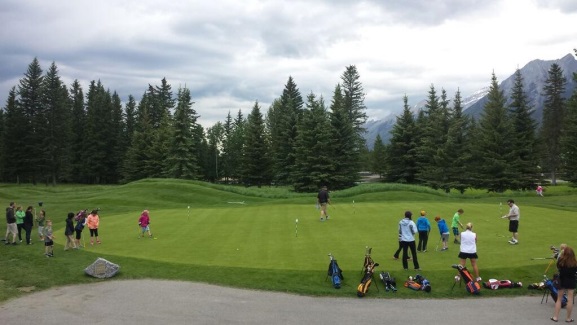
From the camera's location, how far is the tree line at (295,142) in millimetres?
59344

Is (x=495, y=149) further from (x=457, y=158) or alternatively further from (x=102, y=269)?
(x=102, y=269)

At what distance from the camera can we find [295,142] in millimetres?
66062

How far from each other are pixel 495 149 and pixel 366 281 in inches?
2035

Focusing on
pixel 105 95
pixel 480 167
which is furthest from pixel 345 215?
pixel 105 95

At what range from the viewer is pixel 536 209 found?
31.5 metres

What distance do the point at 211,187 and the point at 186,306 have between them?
38754mm

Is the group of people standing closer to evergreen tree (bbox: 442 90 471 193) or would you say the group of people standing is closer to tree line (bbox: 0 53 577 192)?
tree line (bbox: 0 53 577 192)

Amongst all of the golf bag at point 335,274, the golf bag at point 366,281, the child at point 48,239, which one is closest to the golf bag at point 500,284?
the golf bag at point 366,281

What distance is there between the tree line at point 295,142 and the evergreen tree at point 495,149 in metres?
0.15

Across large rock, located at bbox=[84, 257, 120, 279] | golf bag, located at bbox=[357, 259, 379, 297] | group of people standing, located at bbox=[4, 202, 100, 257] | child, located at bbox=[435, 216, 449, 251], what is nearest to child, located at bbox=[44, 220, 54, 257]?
group of people standing, located at bbox=[4, 202, 100, 257]

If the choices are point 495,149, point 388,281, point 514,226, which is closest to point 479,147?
point 495,149

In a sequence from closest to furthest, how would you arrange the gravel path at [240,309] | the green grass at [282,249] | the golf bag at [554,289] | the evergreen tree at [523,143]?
1. the gravel path at [240,309]
2. the golf bag at [554,289]
3. the green grass at [282,249]
4. the evergreen tree at [523,143]

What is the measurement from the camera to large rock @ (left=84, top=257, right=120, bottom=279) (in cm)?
1652

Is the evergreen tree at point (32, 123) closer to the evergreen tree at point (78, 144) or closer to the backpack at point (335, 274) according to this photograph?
the evergreen tree at point (78, 144)
